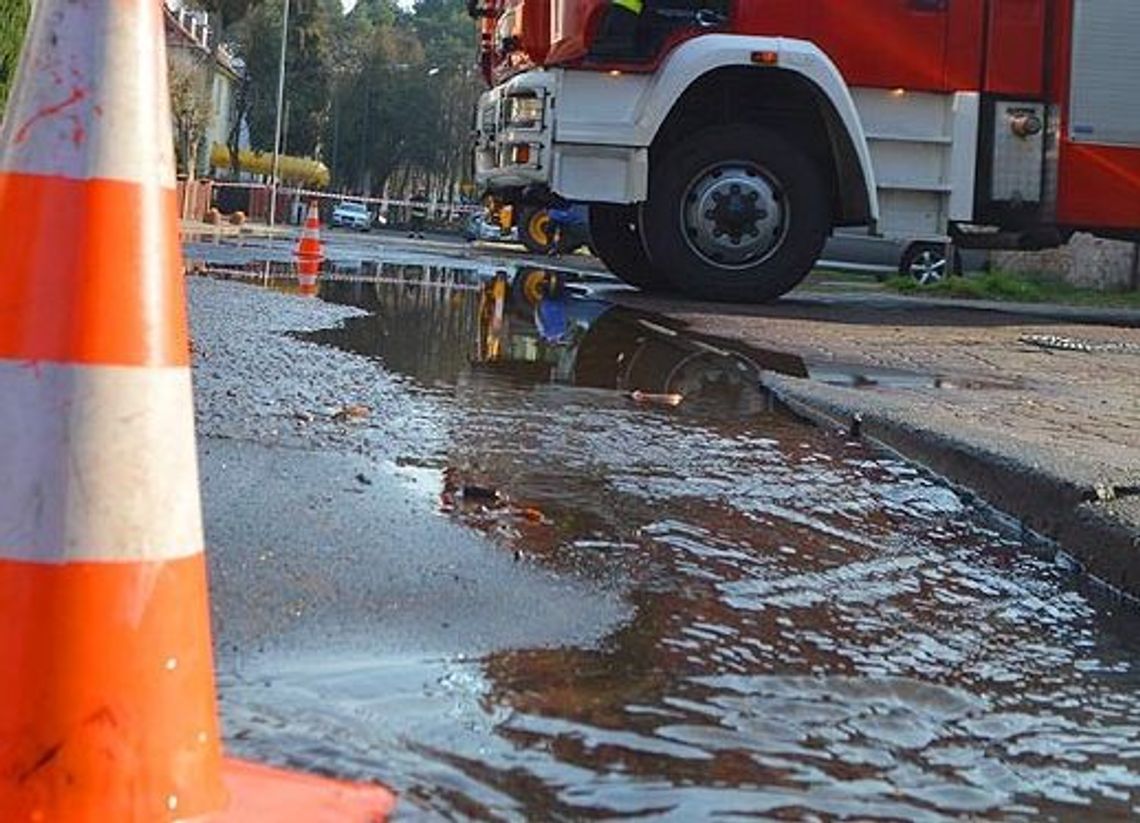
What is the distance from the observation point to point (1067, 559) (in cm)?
411

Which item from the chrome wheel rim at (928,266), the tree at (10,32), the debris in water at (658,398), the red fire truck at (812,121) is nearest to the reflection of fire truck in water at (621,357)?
the debris in water at (658,398)

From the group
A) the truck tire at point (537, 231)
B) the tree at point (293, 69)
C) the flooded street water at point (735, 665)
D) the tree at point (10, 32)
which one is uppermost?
the tree at point (293, 69)

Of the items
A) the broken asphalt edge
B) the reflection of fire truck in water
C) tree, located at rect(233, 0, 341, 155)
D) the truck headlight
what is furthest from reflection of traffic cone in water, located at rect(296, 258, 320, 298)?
tree, located at rect(233, 0, 341, 155)

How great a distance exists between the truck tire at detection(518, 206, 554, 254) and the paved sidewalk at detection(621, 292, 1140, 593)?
350 inches

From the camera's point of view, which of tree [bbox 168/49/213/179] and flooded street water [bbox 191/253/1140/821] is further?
tree [bbox 168/49/213/179]

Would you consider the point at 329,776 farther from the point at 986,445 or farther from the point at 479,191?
the point at 479,191

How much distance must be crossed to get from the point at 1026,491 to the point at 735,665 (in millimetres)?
1856

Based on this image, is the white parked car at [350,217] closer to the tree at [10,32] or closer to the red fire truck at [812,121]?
the tree at [10,32]

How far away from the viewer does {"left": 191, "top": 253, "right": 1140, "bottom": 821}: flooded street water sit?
92.4 inches

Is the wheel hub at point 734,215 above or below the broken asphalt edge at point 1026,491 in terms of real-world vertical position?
above

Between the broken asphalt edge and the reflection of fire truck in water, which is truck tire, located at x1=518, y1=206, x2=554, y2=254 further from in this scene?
the broken asphalt edge

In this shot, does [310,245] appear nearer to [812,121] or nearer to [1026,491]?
[812,121]

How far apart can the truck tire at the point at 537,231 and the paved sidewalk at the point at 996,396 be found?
8902 millimetres

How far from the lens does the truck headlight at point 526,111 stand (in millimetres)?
11148
